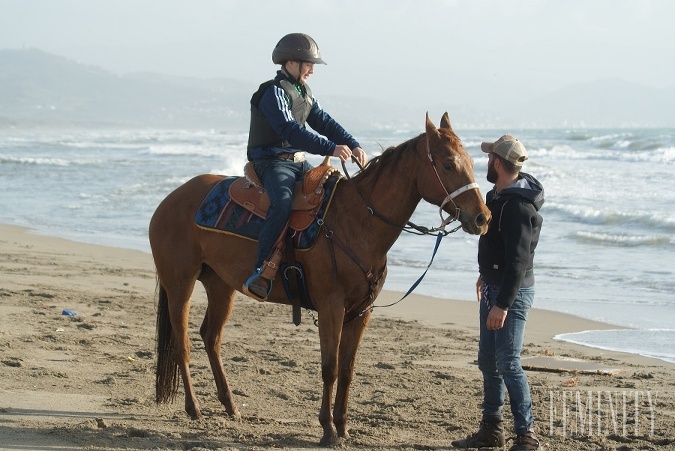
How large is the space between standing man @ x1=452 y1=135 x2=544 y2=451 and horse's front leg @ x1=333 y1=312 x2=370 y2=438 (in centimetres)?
76

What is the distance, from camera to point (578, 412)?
630 cm

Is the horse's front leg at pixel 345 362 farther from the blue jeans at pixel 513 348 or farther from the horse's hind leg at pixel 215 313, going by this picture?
the horse's hind leg at pixel 215 313

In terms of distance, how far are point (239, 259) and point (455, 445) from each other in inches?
72.0

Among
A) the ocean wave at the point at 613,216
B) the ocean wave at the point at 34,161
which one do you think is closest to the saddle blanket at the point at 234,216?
the ocean wave at the point at 613,216

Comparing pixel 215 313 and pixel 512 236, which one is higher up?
pixel 512 236

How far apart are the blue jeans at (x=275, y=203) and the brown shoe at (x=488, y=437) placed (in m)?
1.68

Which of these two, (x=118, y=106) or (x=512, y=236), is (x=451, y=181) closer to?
(x=512, y=236)

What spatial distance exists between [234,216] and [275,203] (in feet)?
1.72

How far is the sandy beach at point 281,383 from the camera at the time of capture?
5.70m

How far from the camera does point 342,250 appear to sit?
18.1 feet

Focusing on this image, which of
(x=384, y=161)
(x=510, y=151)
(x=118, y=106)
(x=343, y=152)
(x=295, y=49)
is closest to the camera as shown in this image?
(x=510, y=151)

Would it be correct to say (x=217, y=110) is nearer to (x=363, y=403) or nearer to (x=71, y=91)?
(x=71, y=91)

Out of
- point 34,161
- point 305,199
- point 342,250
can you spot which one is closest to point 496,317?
point 342,250

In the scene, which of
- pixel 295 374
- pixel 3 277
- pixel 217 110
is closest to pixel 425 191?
pixel 295 374
